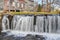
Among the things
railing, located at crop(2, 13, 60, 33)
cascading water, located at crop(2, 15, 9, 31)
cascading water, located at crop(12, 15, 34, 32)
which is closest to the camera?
railing, located at crop(2, 13, 60, 33)

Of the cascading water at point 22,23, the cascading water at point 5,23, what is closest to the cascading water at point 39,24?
the cascading water at point 22,23

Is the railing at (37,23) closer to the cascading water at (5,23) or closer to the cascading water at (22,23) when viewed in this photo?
the cascading water at (22,23)

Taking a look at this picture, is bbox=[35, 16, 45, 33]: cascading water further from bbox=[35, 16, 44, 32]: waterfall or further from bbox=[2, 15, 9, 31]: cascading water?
bbox=[2, 15, 9, 31]: cascading water

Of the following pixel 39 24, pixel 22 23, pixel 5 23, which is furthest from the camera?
pixel 5 23

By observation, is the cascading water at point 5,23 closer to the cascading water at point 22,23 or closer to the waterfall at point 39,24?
the cascading water at point 22,23

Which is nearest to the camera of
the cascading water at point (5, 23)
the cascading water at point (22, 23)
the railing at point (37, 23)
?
the railing at point (37, 23)

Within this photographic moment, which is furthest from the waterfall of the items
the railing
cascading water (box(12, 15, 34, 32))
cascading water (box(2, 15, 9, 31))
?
cascading water (box(2, 15, 9, 31))

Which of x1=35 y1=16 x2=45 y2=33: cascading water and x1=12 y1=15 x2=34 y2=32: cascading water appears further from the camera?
x1=12 y1=15 x2=34 y2=32: cascading water

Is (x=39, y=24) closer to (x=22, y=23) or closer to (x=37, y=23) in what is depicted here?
(x=37, y=23)

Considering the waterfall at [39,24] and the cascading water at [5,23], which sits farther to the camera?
the cascading water at [5,23]

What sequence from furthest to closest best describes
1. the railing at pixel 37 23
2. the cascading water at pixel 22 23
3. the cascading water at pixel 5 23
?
the cascading water at pixel 5 23, the cascading water at pixel 22 23, the railing at pixel 37 23

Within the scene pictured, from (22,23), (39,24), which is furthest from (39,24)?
(22,23)

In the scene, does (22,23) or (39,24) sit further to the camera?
(22,23)

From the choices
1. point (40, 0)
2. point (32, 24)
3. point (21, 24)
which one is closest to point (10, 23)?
point (21, 24)
